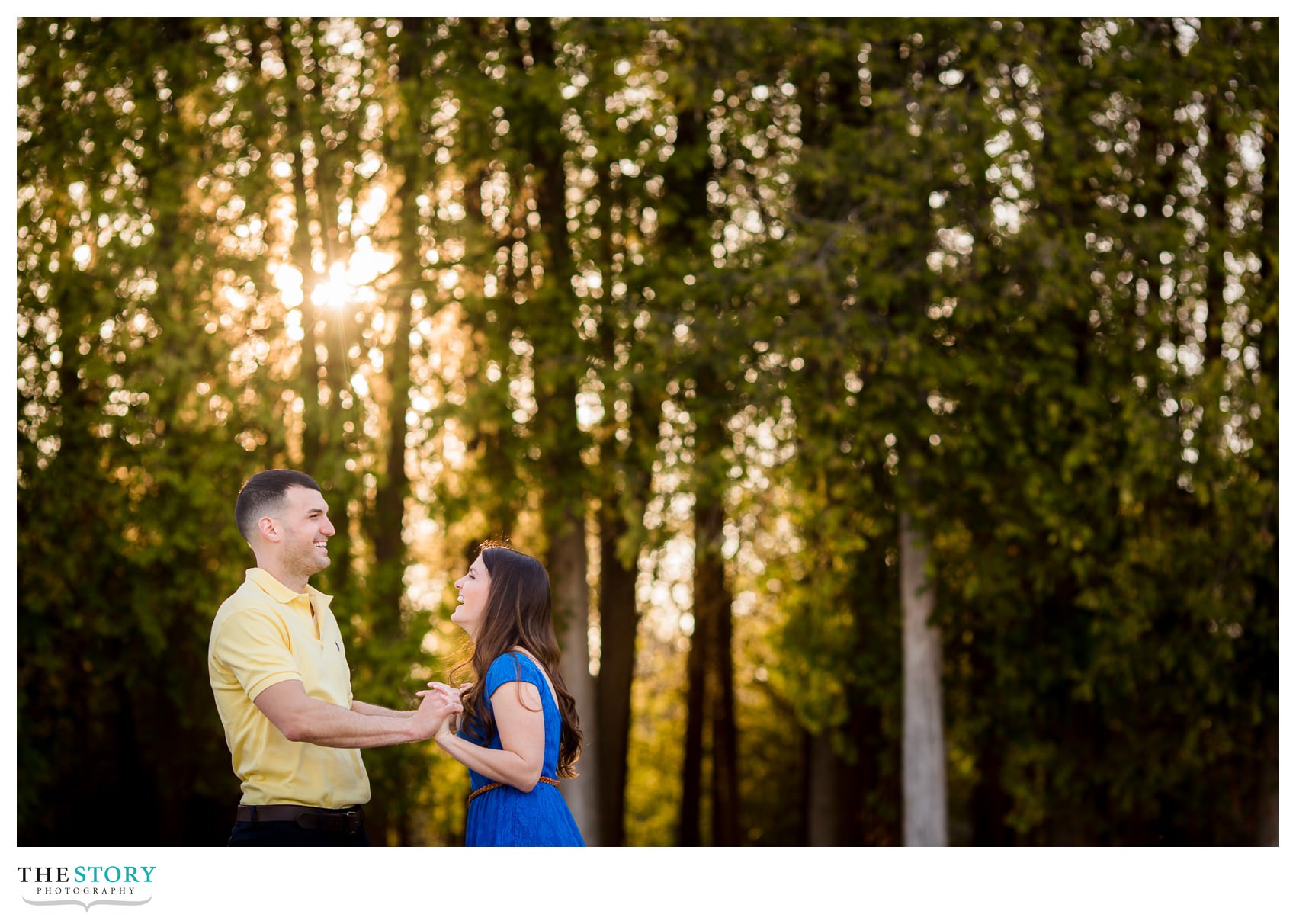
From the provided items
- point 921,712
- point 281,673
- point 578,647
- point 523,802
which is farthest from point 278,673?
point 921,712

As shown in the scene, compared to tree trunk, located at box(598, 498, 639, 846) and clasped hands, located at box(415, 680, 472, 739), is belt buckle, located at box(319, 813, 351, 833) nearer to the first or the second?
clasped hands, located at box(415, 680, 472, 739)

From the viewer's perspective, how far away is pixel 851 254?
8336mm

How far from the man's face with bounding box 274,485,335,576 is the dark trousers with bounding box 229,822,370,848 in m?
0.69

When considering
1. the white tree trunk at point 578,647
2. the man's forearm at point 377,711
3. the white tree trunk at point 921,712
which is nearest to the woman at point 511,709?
the man's forearm at point 377,711

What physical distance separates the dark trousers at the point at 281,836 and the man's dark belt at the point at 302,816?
11mm

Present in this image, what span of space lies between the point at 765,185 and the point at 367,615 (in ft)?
13.1

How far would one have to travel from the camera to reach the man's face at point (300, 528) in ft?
11.8

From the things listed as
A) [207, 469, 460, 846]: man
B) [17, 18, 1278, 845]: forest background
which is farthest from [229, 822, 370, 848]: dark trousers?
[17, 18, 1278, 845]: forest background

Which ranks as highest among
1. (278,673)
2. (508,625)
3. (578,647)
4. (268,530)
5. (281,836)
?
(268,530)

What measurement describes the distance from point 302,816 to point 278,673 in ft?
1.47

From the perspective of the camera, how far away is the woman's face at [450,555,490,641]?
3590 mm

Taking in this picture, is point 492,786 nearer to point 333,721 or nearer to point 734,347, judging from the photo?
point 333,721

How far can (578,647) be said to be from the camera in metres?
10.1

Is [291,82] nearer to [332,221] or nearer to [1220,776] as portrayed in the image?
[332,221]
